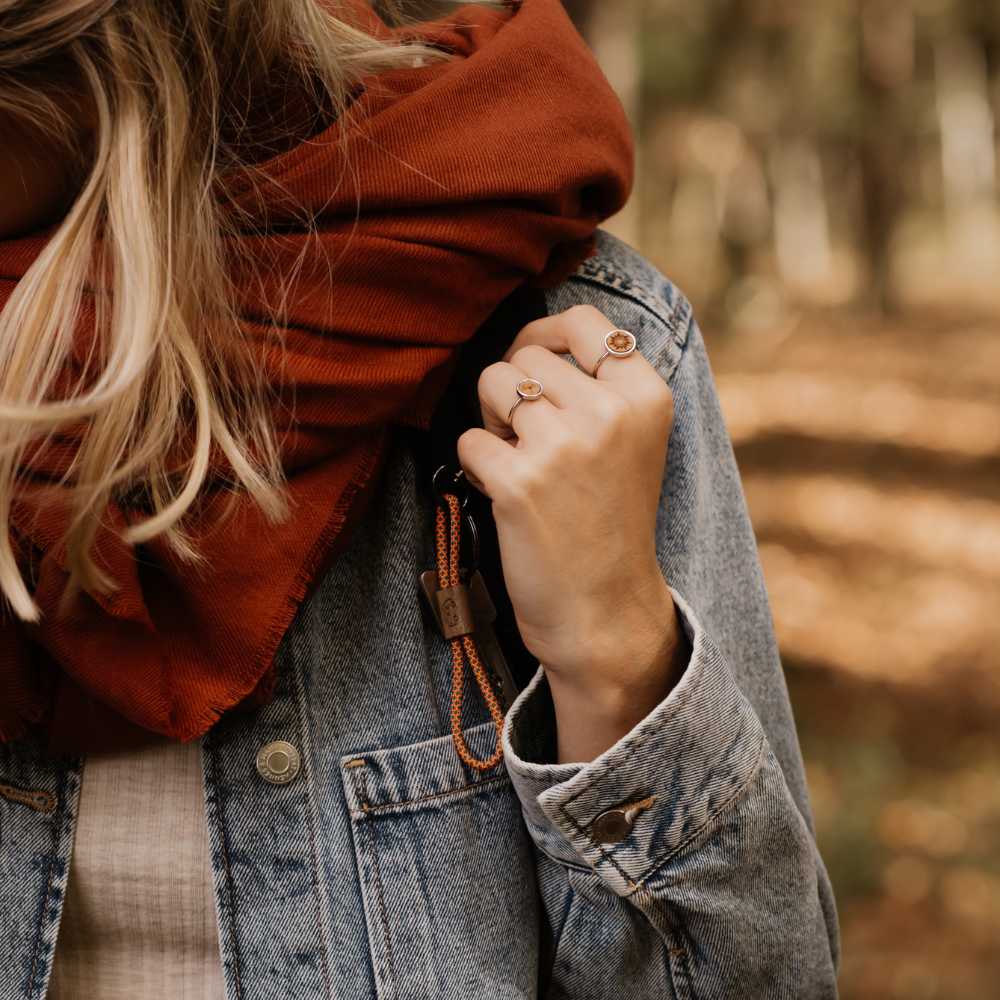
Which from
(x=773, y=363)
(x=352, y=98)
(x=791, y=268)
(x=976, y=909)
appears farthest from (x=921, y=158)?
(x=352, y=98)

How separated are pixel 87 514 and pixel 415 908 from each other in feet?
1.67

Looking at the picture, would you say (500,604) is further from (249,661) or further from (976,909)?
(976,909)

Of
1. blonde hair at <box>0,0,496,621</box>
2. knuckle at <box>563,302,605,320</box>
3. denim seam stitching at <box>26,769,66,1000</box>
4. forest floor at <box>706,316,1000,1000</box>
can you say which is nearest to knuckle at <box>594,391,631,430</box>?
knuckle at <box>563,302,605,320</box>

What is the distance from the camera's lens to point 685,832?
3.44 feet

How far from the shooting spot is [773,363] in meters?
9.02

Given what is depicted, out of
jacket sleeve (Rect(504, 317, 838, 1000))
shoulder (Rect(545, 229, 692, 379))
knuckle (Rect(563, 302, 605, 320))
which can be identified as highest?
knuckle (Rect(563, 302, 605, 320))

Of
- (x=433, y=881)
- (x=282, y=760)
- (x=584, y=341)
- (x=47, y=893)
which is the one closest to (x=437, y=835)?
(x=433, y=881)

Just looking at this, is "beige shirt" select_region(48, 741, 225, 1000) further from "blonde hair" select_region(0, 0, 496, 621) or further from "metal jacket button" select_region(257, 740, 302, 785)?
"blonde hair" select_region(0, 0, 496, 621)

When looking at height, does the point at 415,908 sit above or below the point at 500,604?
below

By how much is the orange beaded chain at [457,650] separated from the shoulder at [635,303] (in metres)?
0.29

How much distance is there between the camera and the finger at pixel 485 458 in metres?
1.01

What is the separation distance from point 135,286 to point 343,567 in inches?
14.1

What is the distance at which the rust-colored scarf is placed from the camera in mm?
1021

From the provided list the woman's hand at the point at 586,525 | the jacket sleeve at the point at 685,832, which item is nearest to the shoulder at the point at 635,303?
the jacket sleeve at the point at 685,832
